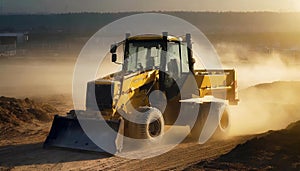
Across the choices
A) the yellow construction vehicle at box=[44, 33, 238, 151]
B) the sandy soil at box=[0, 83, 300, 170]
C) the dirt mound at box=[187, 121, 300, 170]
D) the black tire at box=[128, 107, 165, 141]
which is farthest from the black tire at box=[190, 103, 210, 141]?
the dirt mound at box=[187, 121, 300, 170]

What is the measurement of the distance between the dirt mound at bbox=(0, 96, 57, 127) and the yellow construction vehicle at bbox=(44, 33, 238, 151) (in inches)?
163

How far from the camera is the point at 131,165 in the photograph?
1168 centimetres

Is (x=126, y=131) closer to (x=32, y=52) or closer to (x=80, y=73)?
(x=80, y=73)

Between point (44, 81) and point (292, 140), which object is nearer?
point (292, 140)

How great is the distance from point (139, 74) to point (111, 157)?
2.52 m

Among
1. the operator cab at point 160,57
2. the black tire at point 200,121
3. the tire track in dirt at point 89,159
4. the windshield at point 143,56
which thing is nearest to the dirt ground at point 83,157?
the tire track in dirt at point 89,159

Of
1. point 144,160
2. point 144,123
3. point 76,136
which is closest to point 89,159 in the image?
point 76,136

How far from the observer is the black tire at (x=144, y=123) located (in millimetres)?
12680

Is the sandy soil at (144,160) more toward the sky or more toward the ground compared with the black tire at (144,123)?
more toward the ground

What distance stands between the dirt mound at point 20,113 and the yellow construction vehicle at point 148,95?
4131mm

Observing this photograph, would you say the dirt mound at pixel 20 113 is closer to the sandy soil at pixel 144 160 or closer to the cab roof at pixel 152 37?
the sandy soil at pixel 144 160

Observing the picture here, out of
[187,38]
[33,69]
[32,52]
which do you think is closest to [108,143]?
[187,38]

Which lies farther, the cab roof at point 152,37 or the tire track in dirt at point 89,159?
the cab roof at point 152,37

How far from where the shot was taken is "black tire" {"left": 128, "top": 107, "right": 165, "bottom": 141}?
12.7 meters
